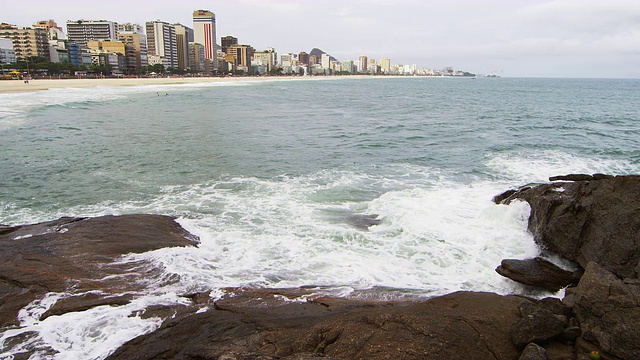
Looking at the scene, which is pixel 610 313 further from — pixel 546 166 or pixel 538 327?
pixel 546 166

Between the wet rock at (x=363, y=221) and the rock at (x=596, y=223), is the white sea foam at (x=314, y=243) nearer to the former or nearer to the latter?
the wet rock at (x=363, y=221)

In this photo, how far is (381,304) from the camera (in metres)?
6.80

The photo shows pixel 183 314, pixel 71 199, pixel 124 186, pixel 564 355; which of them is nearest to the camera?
pixel 564 355

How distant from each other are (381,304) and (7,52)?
484 feet

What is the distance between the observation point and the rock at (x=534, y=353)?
450 cm

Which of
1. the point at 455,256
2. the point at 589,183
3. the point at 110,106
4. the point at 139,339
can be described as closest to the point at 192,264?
the point at 139,339

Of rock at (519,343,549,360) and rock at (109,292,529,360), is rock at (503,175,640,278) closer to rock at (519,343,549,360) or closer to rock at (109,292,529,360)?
rock at (109,292,529,360)

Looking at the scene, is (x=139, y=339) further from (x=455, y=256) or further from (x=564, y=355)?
(x=455, y=256)

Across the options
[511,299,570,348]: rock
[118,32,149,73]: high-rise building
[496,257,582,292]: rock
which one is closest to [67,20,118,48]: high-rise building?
[118,32,149,73]: high-rise building

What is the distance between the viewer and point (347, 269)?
8266 millimetres

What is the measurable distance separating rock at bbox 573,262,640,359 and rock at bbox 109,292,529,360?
0.88 meters

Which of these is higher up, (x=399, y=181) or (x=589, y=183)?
(x=589, y=183)

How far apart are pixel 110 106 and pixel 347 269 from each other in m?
41.9

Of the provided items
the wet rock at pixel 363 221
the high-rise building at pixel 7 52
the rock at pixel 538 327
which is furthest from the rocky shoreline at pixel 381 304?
the high-rise building at pixel 7 52
